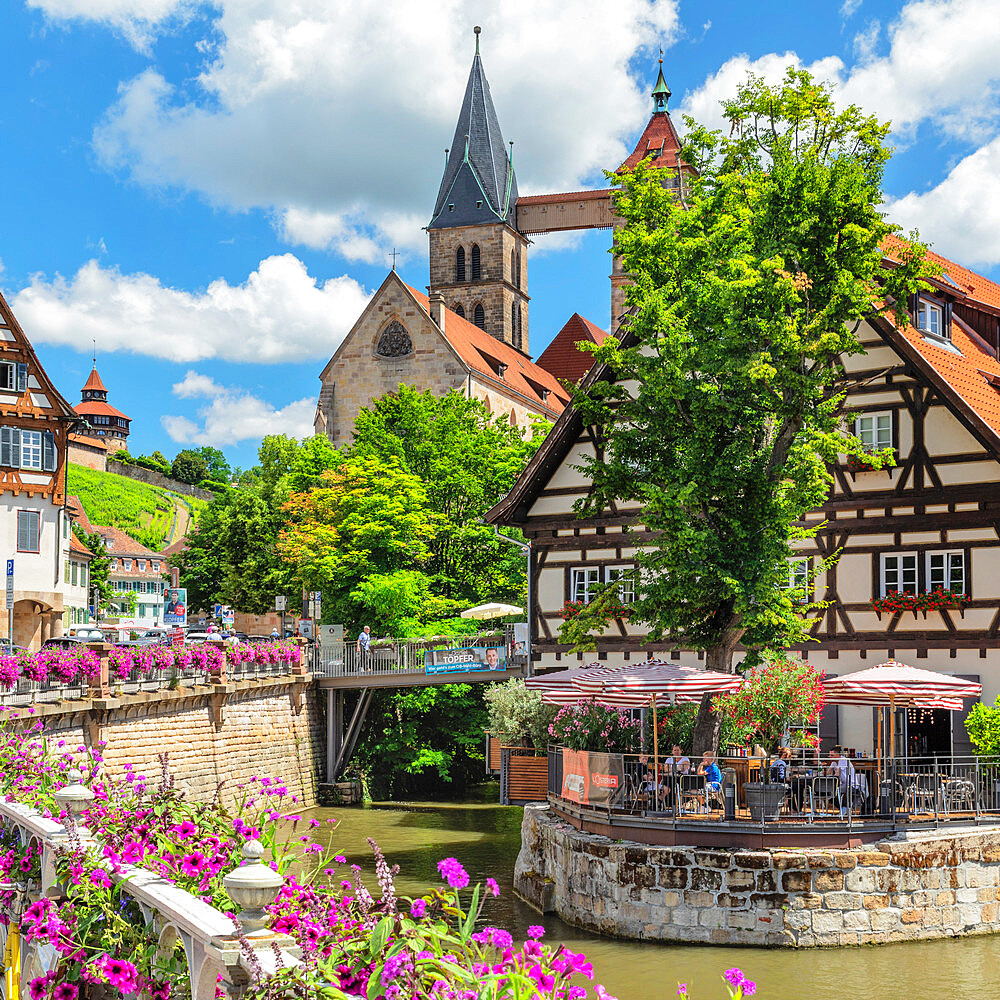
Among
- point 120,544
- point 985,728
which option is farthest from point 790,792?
point 120,544

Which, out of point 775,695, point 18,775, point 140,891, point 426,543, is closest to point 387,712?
point 426,543

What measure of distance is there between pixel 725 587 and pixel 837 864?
4.51 metres

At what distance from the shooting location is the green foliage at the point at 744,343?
63.6ft

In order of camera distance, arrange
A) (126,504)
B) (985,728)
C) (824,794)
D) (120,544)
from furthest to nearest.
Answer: (126,504)
(120,544)
(985,728)
(824,794)

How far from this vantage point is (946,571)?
23.3 metres

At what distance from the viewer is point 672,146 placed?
8375 cm

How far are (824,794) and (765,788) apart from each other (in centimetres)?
127

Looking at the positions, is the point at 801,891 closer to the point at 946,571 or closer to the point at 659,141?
the point at 946,571

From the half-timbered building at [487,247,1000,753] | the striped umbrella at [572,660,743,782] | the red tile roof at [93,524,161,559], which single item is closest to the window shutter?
the half-timbered building at [487,247,1000,753]

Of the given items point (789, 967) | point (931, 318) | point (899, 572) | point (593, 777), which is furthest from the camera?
point (931, 318)

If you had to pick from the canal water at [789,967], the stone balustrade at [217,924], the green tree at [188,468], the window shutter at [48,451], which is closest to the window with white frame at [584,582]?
the canal water at [789,967]

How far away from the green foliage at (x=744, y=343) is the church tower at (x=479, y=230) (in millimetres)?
63459

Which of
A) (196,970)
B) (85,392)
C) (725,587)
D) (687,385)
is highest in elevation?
(85,392)

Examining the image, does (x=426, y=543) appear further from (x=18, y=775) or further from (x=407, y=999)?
(x=407, y=999)
